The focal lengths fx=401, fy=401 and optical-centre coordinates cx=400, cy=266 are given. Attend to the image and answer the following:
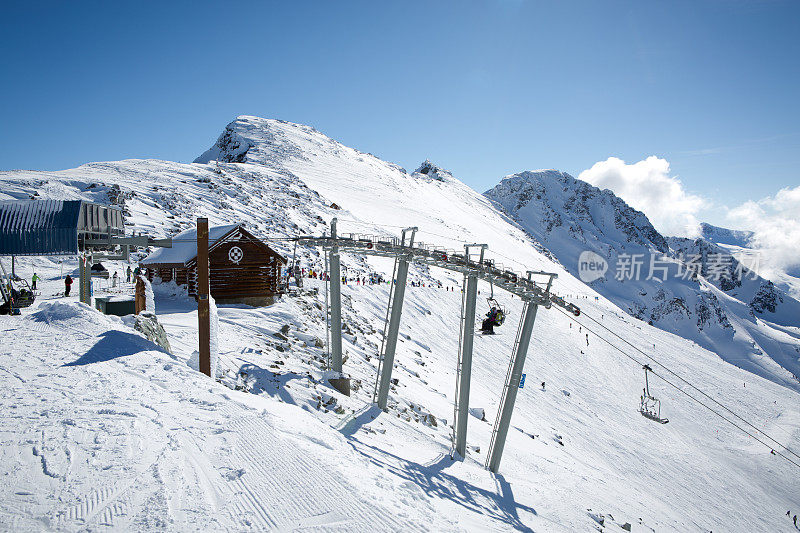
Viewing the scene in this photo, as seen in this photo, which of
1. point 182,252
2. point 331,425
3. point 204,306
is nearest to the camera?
point 204,306

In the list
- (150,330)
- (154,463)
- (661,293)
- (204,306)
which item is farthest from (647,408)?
(661,293)

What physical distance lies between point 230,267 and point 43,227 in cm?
901

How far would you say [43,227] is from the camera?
1526 centimetres

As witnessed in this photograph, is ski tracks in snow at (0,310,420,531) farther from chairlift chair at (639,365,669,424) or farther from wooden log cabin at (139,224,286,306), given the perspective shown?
chairlift chair at (639,365,669,424)

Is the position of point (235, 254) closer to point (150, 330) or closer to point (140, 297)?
point (140, 297)

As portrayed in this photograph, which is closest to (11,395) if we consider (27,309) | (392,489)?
(392,489)

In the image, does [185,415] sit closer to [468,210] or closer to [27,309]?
[27,309]

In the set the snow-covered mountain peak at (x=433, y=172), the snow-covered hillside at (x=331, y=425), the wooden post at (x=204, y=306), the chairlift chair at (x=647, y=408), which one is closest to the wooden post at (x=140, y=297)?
the snow-covered hillside at (x=331, y=425)

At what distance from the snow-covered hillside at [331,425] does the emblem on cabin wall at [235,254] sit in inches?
124

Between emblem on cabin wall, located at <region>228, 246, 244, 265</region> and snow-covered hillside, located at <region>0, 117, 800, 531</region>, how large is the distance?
314 cm

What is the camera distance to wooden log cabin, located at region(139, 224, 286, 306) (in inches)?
907

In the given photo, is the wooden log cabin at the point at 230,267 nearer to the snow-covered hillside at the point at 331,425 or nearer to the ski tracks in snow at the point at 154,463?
the snow-covered hillside at the point at 331,425

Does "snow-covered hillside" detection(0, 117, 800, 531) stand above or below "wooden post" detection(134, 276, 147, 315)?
below

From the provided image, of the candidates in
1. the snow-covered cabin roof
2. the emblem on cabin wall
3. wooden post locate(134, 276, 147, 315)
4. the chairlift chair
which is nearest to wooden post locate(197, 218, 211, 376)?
wooden post locate(134, 276, 147, 315)
